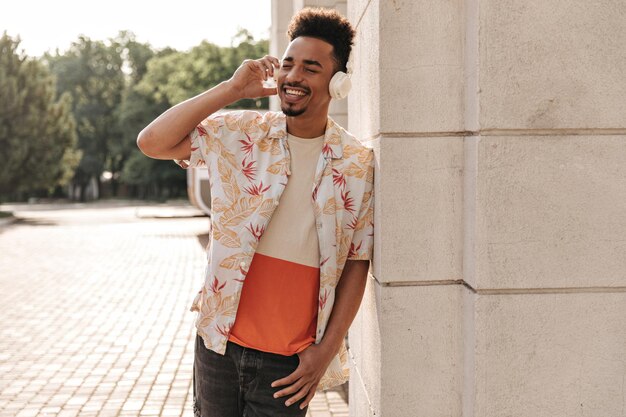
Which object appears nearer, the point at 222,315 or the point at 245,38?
the point at 222,315

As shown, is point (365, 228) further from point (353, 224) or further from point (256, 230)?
point (256, 230)

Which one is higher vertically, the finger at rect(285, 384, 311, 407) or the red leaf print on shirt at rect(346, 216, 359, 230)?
the red leaf print on shirt at rect(346, 216, 359, 230)

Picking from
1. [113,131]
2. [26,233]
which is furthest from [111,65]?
[26,233]

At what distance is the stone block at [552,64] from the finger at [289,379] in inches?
40.0

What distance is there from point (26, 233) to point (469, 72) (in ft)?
74.3

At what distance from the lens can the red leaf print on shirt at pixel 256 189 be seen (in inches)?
95.3

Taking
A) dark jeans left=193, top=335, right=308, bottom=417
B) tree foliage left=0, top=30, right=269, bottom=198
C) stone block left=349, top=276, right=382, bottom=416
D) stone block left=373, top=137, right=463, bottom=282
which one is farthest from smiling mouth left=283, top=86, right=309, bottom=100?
tree foliage left=0, top=30, right=269, bottom=198

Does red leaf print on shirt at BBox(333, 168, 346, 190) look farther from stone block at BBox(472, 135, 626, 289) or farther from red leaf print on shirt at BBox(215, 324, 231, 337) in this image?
red leaf print on shirt at BBox(215, 324, 231, 337)

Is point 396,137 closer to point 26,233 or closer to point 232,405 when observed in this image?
point 232,405

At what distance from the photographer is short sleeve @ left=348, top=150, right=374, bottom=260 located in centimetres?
262

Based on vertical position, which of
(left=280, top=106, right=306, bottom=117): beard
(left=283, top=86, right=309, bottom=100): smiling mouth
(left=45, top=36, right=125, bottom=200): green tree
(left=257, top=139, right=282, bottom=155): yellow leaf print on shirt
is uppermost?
(left=45, top=36, right=125, bottom=200): green tree

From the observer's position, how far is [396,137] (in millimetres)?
2557

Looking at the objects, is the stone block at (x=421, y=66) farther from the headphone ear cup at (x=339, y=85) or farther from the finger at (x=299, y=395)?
the finger at (x=299, y=395)

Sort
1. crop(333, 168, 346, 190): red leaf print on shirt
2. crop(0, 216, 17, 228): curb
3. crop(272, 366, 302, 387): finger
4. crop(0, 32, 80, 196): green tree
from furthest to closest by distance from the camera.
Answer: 1. crop(0, 32, 80, 196): green tree
2. crop(0, 216, 17, 228): curb
3. crop(333, 168, 346, 190): red leaf print on shirt
4. crop(272, 366, 302, 387): finger
